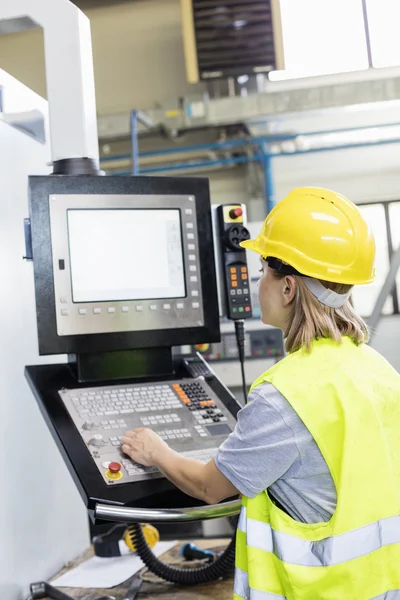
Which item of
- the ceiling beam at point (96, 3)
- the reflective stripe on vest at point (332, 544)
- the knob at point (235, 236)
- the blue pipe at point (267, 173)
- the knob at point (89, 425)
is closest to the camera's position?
the reflective stripe on vest at point (332, 544)

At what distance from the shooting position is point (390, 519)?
1085 mm

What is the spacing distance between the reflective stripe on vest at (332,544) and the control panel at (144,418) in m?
0.25

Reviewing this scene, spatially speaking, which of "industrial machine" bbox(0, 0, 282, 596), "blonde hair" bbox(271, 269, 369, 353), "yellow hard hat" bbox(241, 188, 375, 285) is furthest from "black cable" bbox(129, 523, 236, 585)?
"yellow hard hat" bbox(241, 188, 375, 285)

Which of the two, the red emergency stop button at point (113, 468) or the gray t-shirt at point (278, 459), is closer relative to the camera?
the gray t-shirt at point (278, 459)

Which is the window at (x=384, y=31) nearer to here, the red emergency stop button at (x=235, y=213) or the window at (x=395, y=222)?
the window at (x=395, y=222)

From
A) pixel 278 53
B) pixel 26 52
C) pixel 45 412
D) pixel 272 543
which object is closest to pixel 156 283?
pixel 45 412

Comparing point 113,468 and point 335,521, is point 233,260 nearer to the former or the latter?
point 113,468

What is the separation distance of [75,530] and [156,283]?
71 cm

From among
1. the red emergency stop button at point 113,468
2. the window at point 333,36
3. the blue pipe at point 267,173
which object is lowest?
the red emergency stop button at point 113,468

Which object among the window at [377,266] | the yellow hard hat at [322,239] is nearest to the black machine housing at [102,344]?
the yellow hard hat at [322,239]

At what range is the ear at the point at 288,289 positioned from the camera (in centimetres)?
121

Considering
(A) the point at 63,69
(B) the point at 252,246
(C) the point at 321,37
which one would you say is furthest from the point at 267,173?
(B) the point at 252,246

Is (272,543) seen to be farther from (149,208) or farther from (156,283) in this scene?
(149,208)

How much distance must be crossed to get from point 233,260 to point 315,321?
1.80 ft
